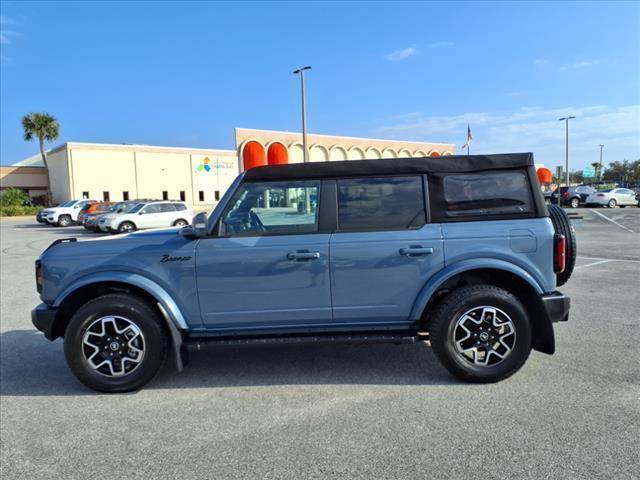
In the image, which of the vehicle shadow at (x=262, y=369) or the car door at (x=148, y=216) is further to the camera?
the car door at (x=148, y=216)

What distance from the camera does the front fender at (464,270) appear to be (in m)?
3.82

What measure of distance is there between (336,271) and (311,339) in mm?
618

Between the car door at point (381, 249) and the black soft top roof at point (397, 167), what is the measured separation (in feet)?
0.26

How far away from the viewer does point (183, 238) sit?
400 cm

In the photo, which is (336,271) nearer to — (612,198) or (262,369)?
(262,369)

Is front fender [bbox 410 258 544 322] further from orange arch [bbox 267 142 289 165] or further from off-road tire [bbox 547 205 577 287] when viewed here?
orange arch [bbox 267 142 289 165]

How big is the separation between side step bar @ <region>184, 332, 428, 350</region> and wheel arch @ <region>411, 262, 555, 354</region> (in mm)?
230

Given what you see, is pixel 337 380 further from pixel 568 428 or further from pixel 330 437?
pixel 568 428

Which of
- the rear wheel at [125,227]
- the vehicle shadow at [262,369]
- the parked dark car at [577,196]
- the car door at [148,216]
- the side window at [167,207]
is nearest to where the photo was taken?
the vehicle shadow at [262,369]

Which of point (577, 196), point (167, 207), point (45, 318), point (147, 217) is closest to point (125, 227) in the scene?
point (147, 217)

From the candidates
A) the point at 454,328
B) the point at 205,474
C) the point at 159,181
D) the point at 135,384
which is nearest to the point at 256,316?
the point at 135,384

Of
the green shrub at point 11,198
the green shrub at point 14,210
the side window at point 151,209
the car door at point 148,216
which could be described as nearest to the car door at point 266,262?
the car door at point 148,216

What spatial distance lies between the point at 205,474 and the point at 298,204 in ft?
7.22

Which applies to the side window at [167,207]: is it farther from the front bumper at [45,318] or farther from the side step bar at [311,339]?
the side step bar at [311,339]
